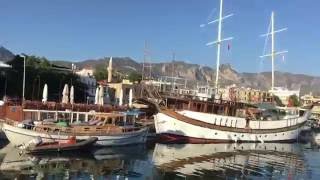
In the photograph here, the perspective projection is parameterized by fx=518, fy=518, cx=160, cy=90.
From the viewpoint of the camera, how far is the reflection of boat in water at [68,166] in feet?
107

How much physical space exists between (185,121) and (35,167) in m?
29.3

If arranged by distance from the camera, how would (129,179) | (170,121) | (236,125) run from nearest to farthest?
(129,179) < (170,121) < (236,125)

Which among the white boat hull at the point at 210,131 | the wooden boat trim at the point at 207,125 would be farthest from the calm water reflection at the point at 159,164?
the wooden boat trim at the point at 207,125

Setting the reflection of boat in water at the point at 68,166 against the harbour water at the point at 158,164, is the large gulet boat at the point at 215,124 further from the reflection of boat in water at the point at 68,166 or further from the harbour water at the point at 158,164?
the reflection of boat in water at the point at 68,166

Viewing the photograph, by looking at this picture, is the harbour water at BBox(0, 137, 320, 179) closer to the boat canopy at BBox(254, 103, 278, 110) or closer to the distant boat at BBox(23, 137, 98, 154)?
the distant boat at BBox(23, 137, 98, 154)

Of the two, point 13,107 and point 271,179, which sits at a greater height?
point 13,107

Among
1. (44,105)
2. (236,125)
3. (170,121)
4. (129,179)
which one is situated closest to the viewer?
(129,179)

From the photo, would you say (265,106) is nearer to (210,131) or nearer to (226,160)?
(210,131)

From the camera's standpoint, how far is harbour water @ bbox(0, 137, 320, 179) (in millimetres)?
33844

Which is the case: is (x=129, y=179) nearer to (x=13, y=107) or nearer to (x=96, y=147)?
(x=96, y=147)

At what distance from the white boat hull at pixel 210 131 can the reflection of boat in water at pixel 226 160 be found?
3135 millimetres

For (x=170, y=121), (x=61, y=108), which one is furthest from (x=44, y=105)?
(x=170, y=121)

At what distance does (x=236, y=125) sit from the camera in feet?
217

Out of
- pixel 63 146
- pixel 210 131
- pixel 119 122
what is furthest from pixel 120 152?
pixel 210 131
